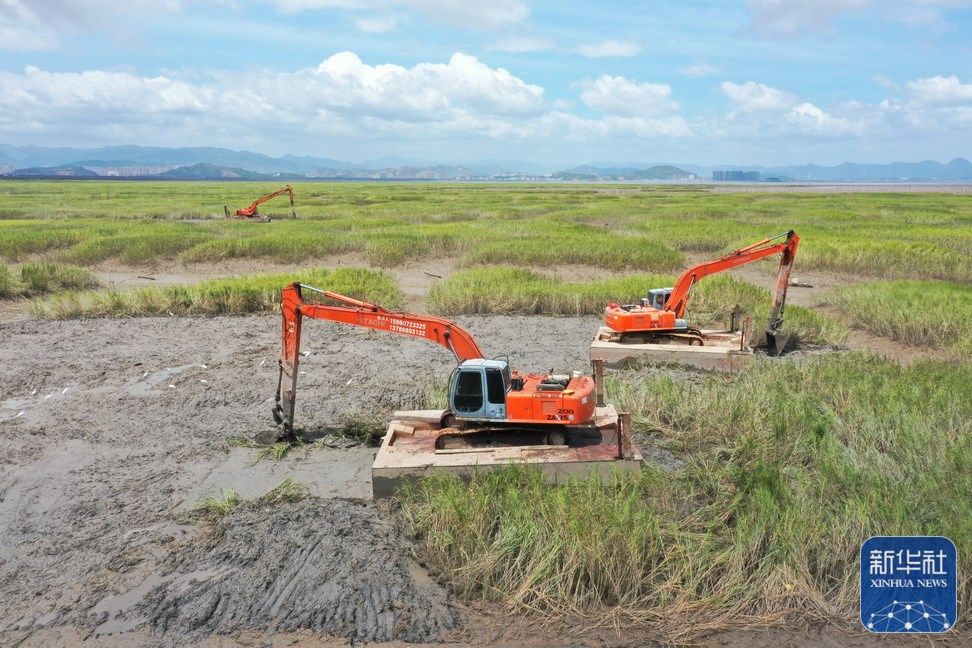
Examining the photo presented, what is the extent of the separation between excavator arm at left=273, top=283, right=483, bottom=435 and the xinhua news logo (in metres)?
4.24

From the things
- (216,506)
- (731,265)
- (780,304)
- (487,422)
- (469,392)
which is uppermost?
(731,265)

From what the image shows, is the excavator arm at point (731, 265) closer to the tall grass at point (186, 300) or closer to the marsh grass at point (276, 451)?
the marsh grass at point (276, 451)

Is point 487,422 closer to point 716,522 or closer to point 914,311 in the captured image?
point 716,522

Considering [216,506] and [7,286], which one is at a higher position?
[7,286]

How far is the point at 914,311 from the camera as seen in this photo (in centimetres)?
1392

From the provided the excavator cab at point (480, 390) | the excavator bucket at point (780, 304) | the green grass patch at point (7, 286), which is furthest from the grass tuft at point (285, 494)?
the green grass patch at point (7, 286)

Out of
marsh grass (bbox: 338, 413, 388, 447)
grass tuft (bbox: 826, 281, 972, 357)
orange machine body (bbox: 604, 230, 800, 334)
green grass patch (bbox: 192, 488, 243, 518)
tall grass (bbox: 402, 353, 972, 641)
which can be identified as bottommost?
green grass patch (bbox: 192, 488, 243, 518)

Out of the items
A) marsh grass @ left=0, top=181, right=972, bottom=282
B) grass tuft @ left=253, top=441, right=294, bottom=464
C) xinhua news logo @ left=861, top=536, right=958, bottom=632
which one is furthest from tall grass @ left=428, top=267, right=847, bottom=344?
xinhua news logo @ left=861, top=536, right=958, bottom=632

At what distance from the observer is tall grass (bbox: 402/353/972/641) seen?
5.32m

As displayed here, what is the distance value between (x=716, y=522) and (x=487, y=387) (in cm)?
263

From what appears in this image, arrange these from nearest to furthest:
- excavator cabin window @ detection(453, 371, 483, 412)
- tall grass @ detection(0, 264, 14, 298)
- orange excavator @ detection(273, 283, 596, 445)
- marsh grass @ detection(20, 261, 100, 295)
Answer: orange excavator @ detection(273, 283, 596, 445) → excavator cabin window @ detection(453, 371, 483, 412) → tall grass @ detection(0, 264, 14, 298) → marsh grass @ detection(20, 261, 100, 295)

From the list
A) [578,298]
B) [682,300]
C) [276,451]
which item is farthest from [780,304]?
[276,451]

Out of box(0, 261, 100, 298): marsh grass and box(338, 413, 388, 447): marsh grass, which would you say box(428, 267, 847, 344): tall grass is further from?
box(0, 261, 100, 298): marsh grass

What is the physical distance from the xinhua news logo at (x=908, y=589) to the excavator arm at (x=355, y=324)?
4239mm
